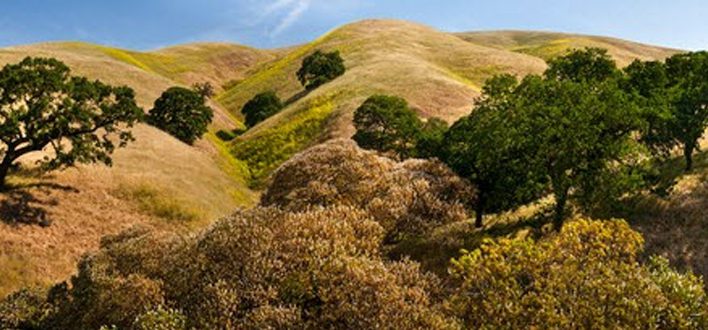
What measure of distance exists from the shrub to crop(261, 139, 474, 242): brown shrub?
18.0 meters

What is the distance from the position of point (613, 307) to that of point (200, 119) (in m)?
89.3

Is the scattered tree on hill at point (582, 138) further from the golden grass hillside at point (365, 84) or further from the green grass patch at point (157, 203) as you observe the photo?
the golden grass hillside at point (365, 84)

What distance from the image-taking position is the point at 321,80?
5443 inches

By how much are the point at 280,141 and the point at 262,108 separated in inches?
1226

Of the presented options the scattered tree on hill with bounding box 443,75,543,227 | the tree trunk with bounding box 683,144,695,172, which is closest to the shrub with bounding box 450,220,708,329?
the scattered tree on hill with bounding box 443,75,543,227

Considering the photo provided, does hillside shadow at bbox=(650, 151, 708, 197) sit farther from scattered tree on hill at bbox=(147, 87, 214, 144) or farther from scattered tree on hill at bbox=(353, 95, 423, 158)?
scattered tree on hill at bbox=(147, 87, 214, 144)

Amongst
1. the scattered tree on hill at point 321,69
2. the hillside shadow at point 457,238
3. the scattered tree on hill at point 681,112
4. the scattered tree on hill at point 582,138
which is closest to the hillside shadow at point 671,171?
the scattered tree on hill at point 681,112

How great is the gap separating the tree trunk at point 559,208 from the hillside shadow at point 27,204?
139ft

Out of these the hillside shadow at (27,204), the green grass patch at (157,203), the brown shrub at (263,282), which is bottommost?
the green grass patch at (157,203)

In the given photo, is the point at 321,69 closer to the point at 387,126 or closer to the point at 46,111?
the point at 387,126

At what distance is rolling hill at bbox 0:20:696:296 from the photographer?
56062 mm

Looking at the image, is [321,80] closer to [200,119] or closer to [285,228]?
[200,119]

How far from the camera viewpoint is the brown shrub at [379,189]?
4103cm

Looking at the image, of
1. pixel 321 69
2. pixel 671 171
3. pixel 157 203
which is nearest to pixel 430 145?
pixel 671 171
